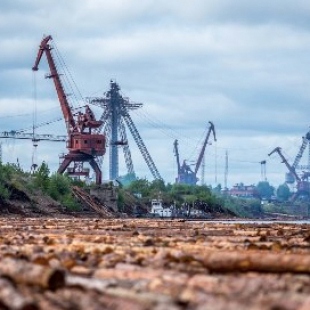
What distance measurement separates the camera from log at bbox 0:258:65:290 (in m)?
12.9

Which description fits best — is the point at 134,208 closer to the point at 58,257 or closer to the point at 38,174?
the point at 38,174

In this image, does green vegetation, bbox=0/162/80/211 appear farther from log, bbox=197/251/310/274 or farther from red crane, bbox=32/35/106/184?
log, bbox=197/251/310/274

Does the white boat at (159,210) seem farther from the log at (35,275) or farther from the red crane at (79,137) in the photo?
the log at (35,275)

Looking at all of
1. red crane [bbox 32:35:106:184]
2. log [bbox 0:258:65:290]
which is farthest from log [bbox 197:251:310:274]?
red crane [bbox 32:35:106:184]

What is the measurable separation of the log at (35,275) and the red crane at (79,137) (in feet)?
406

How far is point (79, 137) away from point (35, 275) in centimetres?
12532

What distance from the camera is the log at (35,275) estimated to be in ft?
42.3

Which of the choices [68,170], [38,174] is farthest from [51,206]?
[68,170]

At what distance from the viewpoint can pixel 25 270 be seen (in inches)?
545

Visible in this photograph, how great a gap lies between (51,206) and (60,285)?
4000 inches

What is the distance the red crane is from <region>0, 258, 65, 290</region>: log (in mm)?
123860

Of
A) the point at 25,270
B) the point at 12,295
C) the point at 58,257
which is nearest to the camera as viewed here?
the point at 12,295

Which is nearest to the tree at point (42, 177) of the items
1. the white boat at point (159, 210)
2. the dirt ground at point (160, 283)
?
the white boat at point (159, 210)

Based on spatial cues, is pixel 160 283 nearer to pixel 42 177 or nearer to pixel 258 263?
pixel 258 263
